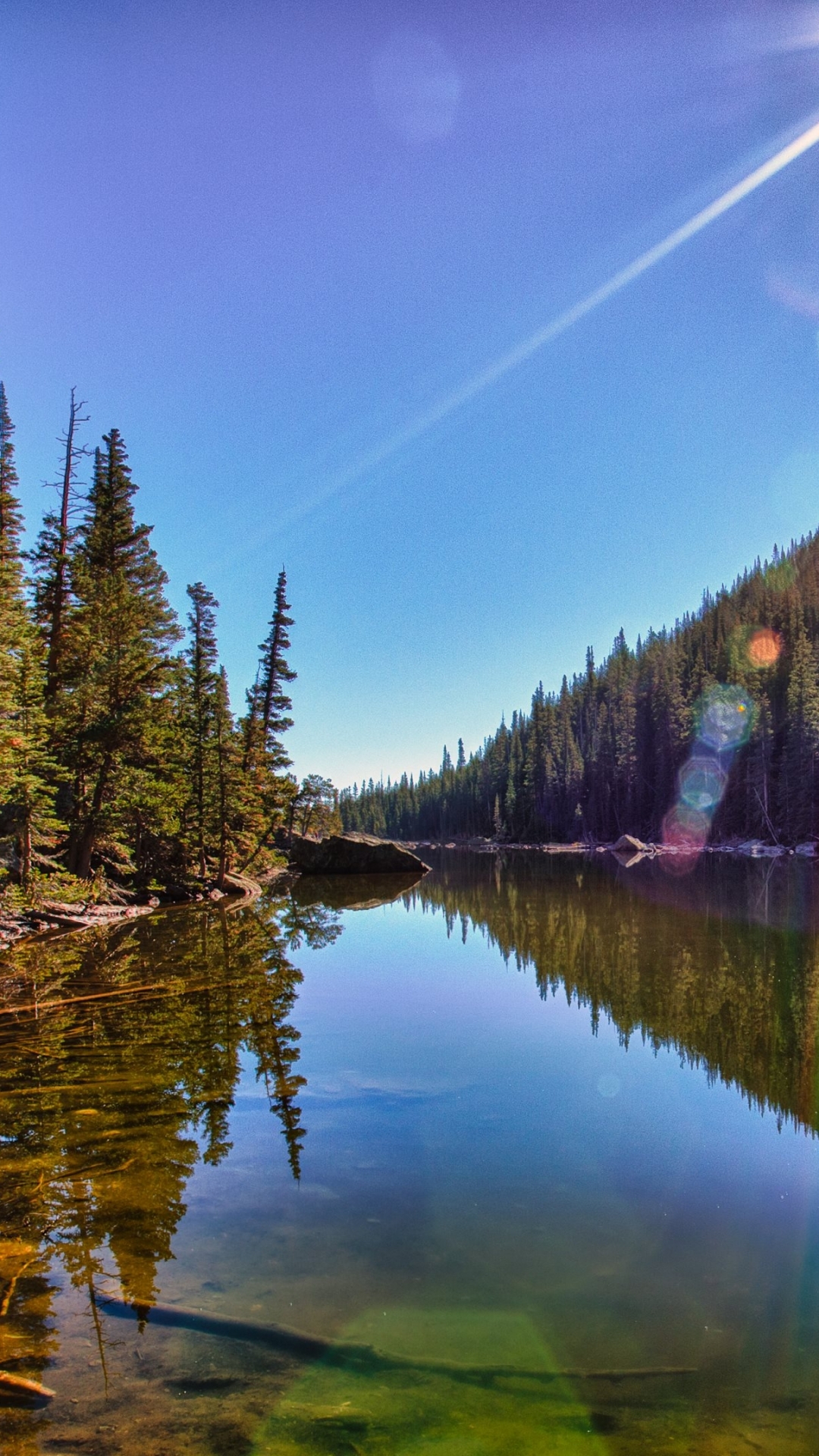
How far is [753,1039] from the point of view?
918cm

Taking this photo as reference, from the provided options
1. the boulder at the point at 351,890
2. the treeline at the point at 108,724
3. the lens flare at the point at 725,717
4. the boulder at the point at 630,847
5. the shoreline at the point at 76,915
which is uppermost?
the lens flare at the point at 725,717

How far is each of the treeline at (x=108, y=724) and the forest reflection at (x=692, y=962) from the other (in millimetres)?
9318

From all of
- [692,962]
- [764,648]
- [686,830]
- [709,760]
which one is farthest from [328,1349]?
[764,648]

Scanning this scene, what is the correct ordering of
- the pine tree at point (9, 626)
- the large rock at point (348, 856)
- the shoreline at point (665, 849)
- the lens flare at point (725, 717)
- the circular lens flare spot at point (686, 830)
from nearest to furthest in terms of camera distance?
the pine tree at point (9, 626) → the large rock at point (348, 856) → the shoreline at point (665, 849) → the circular lens flare spot at point (686, 830) → the lens flare at point (725, 717)

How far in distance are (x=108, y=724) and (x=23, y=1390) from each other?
18.4 metres

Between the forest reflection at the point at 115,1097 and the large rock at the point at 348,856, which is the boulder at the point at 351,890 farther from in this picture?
the forest reflection at the point at 115,1097

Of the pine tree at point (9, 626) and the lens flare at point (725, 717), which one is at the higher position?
the lens flare at point (725, 717)

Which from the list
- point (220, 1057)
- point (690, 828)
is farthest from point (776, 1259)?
point (690, 828)

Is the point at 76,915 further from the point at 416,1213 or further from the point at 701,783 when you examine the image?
the point at 701,783

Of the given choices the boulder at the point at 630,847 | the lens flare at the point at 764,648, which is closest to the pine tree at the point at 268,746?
the boulder at the point at 630,847

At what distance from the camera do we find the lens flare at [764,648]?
82.4 metres

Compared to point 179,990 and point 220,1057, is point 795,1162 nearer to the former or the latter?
point 220,1057

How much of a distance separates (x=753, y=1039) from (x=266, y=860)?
91.2 feet

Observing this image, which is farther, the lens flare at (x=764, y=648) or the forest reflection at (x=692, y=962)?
the lens flare at (x=764, y=648)
